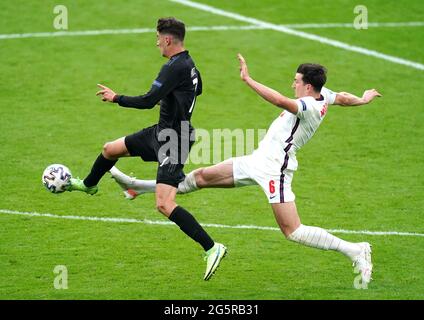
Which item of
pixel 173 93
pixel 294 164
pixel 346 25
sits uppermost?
pixel 346 25

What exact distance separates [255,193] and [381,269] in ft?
10.8

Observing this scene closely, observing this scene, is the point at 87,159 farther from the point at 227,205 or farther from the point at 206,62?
the point at 206,62

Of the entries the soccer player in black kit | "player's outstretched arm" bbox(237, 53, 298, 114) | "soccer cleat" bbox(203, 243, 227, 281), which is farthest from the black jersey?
"soccer cleat" bbox(203, 243, 227, 281)

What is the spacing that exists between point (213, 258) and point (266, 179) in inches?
41.5

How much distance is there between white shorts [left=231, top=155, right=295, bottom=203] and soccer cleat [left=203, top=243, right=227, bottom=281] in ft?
2.51

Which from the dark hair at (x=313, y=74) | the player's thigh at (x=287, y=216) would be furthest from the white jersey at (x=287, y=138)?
the player's thigh at (x=287, y=216)

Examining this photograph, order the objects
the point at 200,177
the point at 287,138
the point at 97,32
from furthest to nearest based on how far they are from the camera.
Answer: the point at 97,32 → the point at 200,177 → the point at 287,138

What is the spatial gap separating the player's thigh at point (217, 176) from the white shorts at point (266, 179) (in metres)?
0.08

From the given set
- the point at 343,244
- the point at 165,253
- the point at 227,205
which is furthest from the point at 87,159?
the point at 343,244

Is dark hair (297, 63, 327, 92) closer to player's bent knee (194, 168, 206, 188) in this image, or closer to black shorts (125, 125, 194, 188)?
black shorts (125, 125, 194, 188)

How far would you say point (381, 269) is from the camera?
450 inches

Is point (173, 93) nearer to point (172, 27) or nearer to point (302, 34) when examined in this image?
point (172, 27)

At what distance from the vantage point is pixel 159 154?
36.3 feet

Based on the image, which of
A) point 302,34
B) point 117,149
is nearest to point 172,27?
point 117,149
